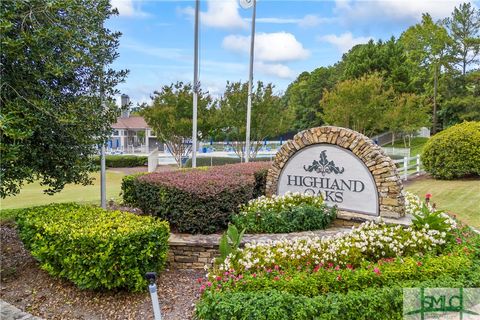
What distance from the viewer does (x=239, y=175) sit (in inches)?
258

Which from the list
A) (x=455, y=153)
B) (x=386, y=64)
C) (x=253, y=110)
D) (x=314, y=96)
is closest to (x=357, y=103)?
(x=253, y=110)

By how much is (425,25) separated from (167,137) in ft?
88.9

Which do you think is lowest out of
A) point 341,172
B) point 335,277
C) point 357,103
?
Answer: point 335,277

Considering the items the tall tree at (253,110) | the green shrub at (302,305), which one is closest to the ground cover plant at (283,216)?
the green shrub at (302,305)

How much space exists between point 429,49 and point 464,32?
3975mm

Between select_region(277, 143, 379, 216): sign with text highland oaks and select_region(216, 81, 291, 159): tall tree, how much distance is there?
421 inches

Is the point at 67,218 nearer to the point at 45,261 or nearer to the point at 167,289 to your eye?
the point at 45,261

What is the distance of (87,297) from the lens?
4.04 metres

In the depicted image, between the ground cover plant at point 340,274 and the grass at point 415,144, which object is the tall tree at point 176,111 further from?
the grass at point 415,144

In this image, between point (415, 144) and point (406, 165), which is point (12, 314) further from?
point (415, 144)

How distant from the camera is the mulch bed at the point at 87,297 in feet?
12.4

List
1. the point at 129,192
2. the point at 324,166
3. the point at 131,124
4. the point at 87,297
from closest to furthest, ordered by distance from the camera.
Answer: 1. the point at 87,297
2. the point at 324,166
3. the point at 129,192
4. the point at 131,124

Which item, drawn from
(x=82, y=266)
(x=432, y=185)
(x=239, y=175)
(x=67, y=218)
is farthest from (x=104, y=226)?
(x=432, y=185)

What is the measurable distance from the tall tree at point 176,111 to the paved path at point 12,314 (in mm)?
13521
